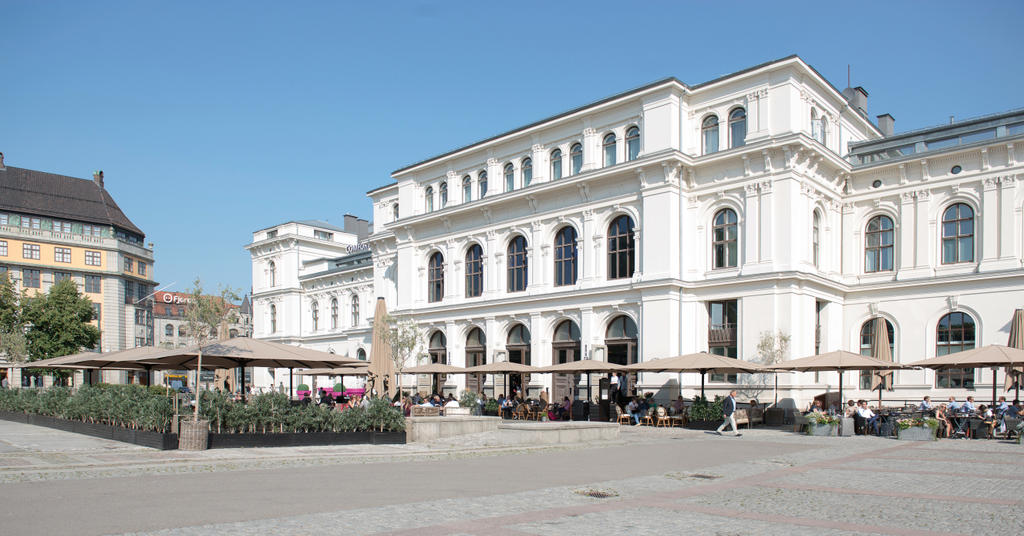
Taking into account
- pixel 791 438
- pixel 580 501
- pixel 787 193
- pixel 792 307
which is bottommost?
pixel 791 438

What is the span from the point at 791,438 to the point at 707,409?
4.58 metres

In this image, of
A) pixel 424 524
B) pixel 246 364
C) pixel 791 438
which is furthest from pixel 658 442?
pixel 424 524

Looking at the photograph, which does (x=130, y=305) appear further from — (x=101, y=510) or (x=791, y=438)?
(x=101, y=510)

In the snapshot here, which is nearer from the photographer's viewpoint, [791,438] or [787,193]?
[791,438]

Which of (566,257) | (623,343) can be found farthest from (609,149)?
(623,343)

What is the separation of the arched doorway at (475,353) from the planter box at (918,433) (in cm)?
2479

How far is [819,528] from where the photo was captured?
9.27 meters

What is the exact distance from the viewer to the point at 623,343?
1521 inches

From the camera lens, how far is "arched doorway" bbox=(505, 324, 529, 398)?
43.1m

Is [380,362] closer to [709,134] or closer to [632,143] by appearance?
[632,143]

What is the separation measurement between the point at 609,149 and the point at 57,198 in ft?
189

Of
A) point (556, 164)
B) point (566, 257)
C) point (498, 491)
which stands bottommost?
point (498, 491)

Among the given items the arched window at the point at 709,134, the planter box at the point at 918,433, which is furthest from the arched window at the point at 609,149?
the planter box at the point at 918,433

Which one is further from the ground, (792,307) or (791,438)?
(792,307)
